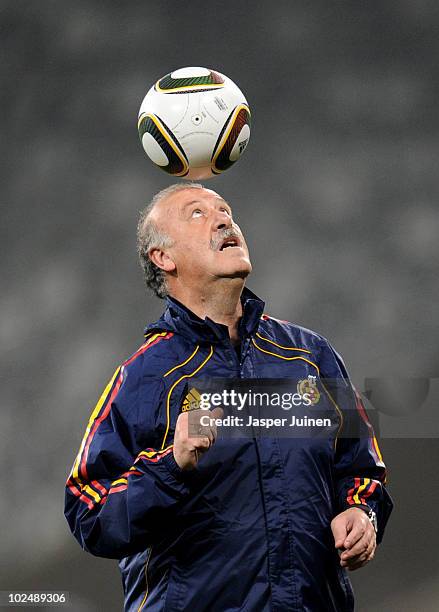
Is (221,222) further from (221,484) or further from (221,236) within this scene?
(221,484)

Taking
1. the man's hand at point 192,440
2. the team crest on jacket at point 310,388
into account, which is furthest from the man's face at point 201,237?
the man's hand at point 192,440

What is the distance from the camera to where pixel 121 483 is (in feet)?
5.29

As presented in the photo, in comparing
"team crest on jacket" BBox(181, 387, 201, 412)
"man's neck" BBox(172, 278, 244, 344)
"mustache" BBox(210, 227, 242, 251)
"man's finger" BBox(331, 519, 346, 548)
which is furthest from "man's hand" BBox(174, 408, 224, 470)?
"mustache" BBox(210, 227, 242, 251)

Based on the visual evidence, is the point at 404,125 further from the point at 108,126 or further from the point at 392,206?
the point at 108,126

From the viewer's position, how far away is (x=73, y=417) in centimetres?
369

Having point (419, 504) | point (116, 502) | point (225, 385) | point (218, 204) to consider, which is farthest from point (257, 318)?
point (419, 504)

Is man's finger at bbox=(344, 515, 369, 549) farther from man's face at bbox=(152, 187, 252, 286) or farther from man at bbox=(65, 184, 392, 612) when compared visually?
man's face at bbox=(152, 187, 252, 286)

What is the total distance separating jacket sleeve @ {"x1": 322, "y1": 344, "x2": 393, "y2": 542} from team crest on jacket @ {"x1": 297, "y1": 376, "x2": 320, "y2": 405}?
4 centimetres

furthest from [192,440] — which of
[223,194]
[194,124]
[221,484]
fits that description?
[223,194]

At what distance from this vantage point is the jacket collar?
1774 millimetres

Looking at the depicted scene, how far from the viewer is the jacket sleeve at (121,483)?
61.1 inches

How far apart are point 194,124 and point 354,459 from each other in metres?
0.86

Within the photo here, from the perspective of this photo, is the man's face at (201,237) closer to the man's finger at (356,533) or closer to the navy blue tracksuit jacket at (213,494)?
the navy blue tracksuit jacket at (213,494)

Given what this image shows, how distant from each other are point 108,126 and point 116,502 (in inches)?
103
